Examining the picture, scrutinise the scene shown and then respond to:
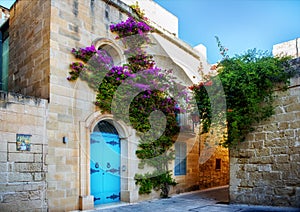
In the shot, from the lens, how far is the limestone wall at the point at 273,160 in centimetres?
622

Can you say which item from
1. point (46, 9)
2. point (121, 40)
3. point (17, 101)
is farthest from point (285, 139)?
point (46, 9)

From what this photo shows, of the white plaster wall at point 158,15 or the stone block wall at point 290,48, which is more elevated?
the white plaster wall at point 158,15

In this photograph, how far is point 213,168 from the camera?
480 inches

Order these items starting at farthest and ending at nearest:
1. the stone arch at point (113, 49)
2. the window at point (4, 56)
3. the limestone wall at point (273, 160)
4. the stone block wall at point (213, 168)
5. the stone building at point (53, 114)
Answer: the stone block wall at point (213, 168) → the window at point (4, 56) → the stone arch at point (113, 49) → the limestone wall at point (273, 160) → the stone building at point (53, 114)

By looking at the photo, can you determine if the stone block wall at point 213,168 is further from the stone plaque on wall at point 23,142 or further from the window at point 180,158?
the stone plaque on wall at point 23,142

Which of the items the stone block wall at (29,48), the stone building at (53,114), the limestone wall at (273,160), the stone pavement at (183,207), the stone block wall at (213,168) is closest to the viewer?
the stone building at (53,114)

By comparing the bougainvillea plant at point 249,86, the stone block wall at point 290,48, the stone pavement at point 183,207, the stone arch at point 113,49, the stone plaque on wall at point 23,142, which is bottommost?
the stone pavement at point 183,207

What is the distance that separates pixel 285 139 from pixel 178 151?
4455 millimetres

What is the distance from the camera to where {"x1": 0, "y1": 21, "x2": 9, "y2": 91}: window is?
9.07m

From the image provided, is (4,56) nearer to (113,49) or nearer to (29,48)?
(29,48)

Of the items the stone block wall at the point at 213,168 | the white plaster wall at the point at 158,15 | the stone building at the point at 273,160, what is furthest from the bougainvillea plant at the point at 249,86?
the white plaster wall at the point at 158,15

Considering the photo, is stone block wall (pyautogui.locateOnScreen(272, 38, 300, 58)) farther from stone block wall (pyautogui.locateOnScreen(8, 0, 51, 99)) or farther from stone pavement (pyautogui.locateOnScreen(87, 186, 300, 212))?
stone block wall (pyautogui.locateOnScreen(8, 0, 51, 99))

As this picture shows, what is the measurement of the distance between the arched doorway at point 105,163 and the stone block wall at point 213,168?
15.3ft

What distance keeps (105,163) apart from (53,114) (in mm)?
2108
